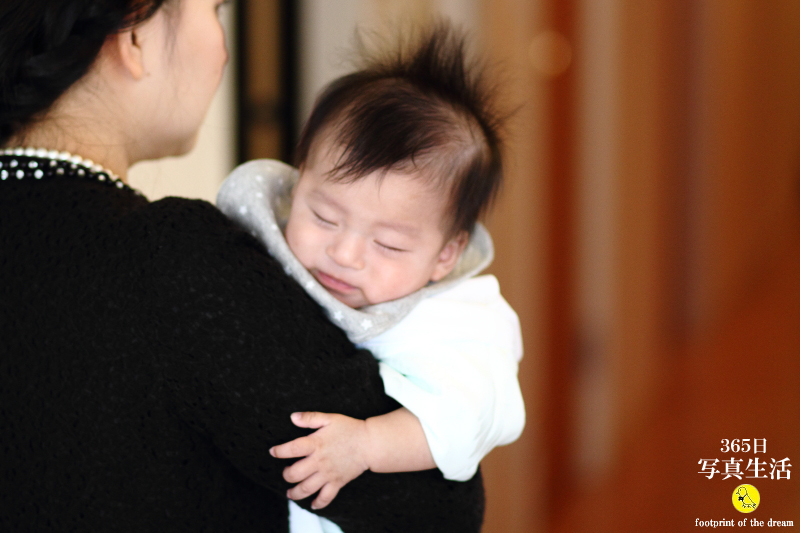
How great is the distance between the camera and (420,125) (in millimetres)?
928

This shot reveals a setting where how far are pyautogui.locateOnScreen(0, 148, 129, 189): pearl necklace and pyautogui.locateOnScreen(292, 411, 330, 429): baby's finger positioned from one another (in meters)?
0.35

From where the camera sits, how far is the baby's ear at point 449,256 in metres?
1.03

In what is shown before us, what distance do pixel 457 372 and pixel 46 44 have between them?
623mm

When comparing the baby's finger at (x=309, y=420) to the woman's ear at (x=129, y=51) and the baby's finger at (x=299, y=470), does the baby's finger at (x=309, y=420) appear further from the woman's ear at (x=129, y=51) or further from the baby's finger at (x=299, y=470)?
the woman's ear at (x=129, y=51)

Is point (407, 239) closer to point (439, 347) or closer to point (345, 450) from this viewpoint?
point (439, 347)

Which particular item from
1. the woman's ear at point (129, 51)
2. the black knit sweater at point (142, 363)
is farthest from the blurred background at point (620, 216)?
the black knit sweater at point (142, 363)

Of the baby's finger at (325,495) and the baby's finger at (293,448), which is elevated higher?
the baby's finger at (293,448)

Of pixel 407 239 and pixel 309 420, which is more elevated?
pixel 407 239

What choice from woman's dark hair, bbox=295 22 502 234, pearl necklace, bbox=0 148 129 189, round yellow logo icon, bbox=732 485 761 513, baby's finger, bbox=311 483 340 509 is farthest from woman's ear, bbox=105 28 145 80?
round yellow logo icon, bbox=732 485 761 513

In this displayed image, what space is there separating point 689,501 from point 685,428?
2.06 feet

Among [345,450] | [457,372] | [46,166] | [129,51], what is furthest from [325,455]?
[129,51]

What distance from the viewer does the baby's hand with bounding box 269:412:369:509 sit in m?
0.67

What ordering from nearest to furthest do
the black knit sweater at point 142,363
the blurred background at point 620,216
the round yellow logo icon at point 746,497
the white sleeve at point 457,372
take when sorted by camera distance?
the black knit sweater at point 142,363
the white sleeve at point 457,372
the round yellow logo icon at point 746,497
the blurred background at point 620,216

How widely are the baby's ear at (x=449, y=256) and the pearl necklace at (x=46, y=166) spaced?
0.48m
